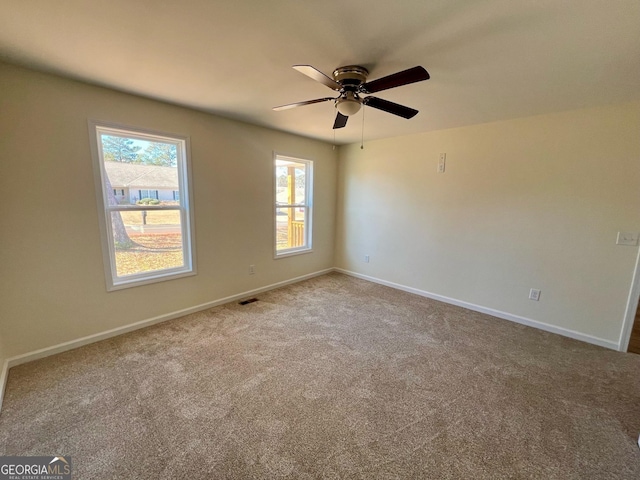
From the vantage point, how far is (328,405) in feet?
5.94

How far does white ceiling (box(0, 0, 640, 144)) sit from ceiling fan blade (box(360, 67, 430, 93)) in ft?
0.65

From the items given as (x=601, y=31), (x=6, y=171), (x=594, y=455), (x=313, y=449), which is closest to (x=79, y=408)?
(x=313, y=449)

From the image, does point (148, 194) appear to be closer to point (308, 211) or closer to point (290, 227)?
point (290, 227)

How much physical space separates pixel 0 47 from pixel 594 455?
14.6 ft

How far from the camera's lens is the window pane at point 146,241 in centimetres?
262

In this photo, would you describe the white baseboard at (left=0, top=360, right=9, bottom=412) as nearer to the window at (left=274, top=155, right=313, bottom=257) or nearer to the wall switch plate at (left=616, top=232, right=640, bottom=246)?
the window at (left=274, top=155, right=313, bottom=257)

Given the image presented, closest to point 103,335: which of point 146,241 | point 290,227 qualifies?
A: point 146,241

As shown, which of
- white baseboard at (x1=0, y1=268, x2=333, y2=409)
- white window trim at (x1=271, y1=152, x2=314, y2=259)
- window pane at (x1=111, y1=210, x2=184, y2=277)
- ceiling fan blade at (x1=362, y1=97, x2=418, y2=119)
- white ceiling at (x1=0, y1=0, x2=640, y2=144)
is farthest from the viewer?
white window trim at (x1=271, y1=152, x2=314, y2=259)

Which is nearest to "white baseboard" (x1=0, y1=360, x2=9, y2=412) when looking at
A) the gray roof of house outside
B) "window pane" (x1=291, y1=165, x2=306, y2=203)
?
the gray roof of house outside

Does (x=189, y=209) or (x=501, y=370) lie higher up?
(x=189, y=209)

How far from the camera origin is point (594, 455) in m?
1.50

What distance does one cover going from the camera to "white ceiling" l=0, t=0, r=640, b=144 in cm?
130

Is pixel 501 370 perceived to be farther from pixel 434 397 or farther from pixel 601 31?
pixel 601 31

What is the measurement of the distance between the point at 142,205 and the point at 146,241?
15.6 inches
